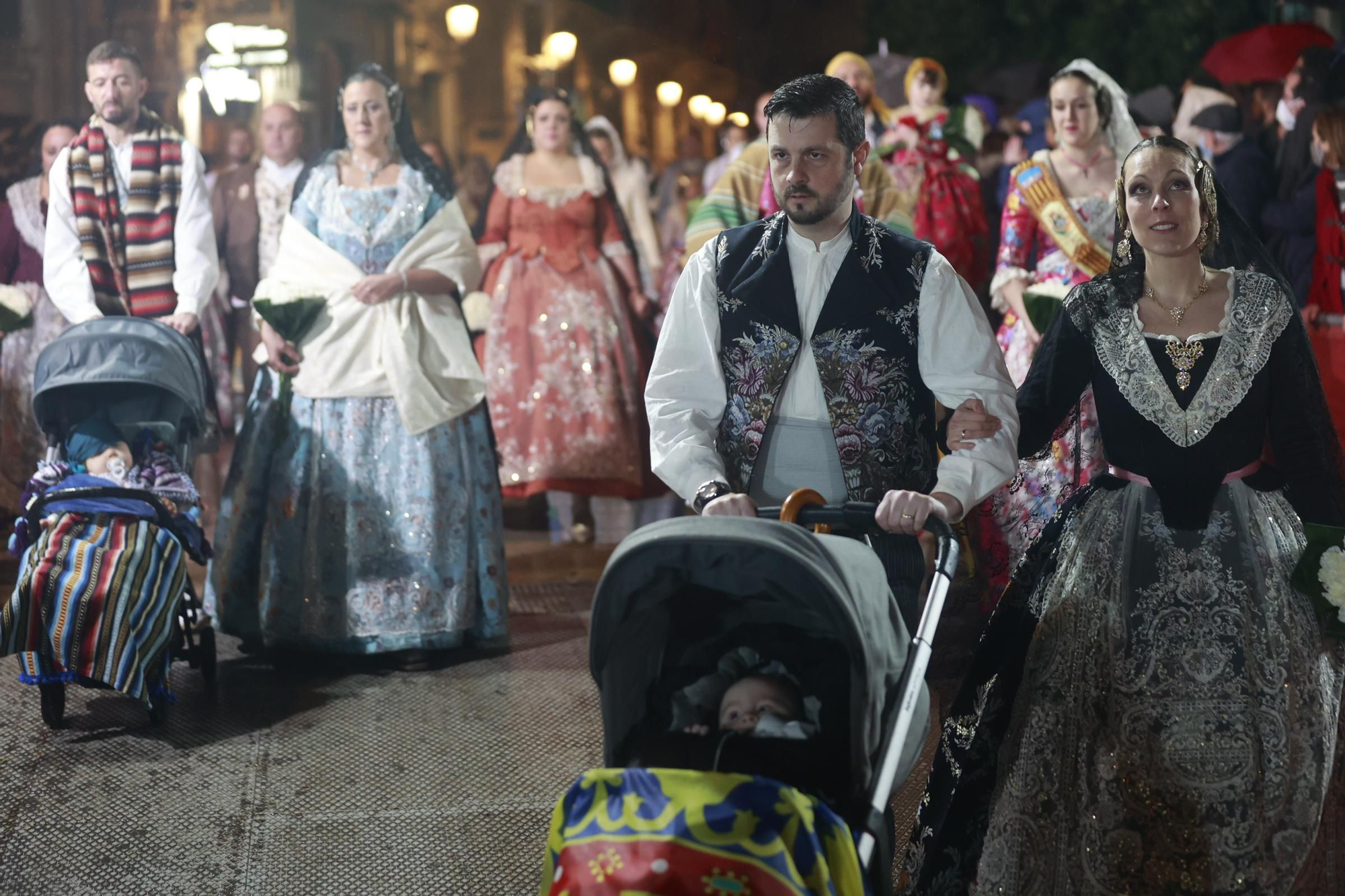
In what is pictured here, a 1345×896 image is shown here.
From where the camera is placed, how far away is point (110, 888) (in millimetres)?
3002

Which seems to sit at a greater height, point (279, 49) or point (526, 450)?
point (279, 49)

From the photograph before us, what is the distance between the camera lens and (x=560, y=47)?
21.0 feet

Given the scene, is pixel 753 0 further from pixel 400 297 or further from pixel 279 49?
pixel 400 297

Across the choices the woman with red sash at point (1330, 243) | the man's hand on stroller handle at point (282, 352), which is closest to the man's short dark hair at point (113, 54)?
the man's hand on stroller handle at point (282, 352)

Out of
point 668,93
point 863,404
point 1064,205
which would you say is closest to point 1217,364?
point 863,404

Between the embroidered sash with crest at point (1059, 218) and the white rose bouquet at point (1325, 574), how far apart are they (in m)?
2.47

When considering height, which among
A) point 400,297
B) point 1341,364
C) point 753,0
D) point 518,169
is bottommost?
point 1341,364

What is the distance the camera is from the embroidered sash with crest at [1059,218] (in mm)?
4926

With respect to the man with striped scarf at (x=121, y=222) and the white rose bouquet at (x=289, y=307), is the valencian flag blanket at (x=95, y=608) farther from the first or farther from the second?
the man with striped scarf at (x=121, y=222)

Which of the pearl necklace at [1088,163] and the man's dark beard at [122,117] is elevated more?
the man's dark beard at [122,117]

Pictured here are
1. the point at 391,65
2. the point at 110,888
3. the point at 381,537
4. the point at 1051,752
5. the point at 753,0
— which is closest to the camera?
the point at 1051,752

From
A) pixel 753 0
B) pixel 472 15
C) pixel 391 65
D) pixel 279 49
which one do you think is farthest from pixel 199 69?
pixel 753 0

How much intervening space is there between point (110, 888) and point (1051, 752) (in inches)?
77.5

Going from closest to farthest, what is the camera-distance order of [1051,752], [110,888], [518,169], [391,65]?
1. [1051,752]
2. [110,888]
3. [391,65]
4. [518,169]
